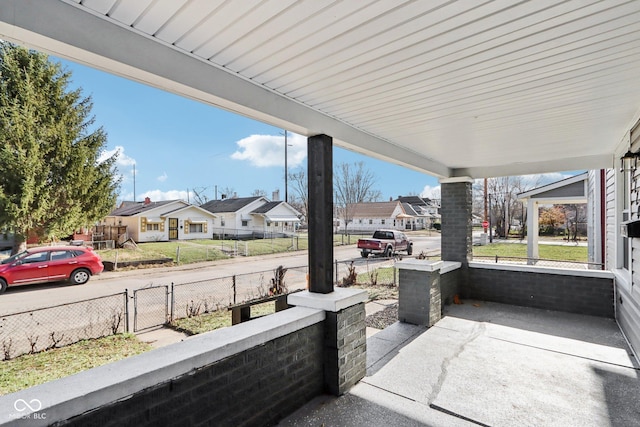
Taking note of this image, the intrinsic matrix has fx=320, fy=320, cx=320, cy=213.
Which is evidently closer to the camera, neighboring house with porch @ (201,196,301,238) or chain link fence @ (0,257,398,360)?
chain link fence @ (0,257,398,360)

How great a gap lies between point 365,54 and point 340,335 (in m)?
2.27

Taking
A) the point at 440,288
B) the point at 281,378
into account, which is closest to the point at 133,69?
the point at 281,378

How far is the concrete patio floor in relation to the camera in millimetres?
2541

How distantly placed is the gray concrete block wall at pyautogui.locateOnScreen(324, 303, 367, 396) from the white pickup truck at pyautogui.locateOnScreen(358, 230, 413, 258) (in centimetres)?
1207

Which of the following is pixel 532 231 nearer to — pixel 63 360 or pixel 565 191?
pixel 565 191

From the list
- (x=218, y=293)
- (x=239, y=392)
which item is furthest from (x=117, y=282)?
(x=239, y=392)

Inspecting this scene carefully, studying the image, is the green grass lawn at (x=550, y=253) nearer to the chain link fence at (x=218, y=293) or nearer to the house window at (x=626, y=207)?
the house window at (x=626, y=207)

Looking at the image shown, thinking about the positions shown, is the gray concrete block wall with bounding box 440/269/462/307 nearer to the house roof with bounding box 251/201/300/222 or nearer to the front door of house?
the front door of house

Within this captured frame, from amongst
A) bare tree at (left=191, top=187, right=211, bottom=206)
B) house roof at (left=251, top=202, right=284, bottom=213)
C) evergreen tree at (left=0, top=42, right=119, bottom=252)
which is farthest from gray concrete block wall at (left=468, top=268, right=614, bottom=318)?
bare tree at (left=191, top=187, right=211, bottom=206)

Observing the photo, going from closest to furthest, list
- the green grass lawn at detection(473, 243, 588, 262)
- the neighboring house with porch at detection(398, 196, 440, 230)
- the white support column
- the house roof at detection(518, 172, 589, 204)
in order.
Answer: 1. the house roof at detection(518, 172, 589, 204)
2. the white support column
3. the green grass lawn at detection(473, 243, 588, 262)
4. the neighboring house with porch at detection(398, 196, 440, 230)

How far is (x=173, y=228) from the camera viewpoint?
22281 mm

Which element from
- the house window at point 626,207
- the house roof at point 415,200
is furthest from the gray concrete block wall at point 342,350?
the house roof at point 415,200

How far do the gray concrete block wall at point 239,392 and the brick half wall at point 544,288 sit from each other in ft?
14.4

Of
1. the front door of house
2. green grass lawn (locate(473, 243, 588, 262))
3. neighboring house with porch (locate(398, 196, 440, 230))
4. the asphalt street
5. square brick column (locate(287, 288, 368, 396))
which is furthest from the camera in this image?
neighboring house with porch (locate(398, 196, 440, 230))
